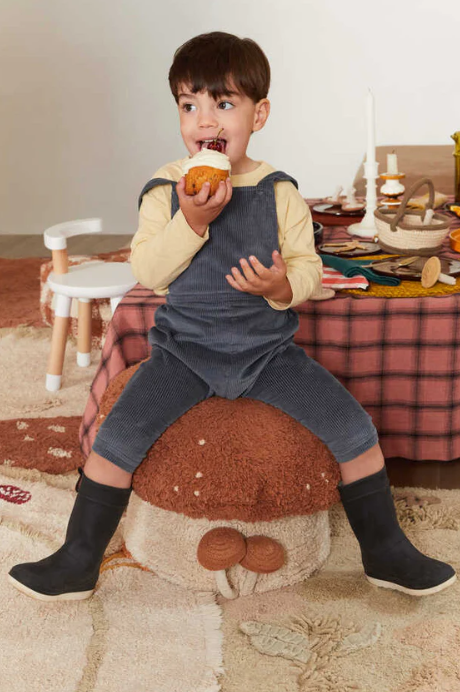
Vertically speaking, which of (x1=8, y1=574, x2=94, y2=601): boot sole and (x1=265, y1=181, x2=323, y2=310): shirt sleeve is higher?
(x1=265, y1=181, x2=323, y2=310): shirt sleeve

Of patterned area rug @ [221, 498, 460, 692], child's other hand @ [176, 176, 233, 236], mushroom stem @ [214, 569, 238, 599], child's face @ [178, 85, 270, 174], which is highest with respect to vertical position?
child's face @ [178, 85, 270, 174]

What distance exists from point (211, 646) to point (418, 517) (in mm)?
597

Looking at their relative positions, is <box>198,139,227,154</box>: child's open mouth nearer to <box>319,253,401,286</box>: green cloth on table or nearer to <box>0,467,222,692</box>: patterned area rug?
<box>319,253,401,286</box>: green cloth on table

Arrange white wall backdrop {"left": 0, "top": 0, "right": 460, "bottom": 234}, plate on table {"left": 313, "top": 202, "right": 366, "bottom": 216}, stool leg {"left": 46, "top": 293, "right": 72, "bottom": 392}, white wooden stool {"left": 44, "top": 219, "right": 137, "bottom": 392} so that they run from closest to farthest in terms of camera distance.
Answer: plate on table {"left": 313, "top": 202, "right": 366, "bottom": 216}, white wooden stool {"left": 44, "top": 219, "right": 137, "bottom": 392}, stool leg {"left": 46, "top": 293, "right": 72, "bottom": 392}, white wall backdrop {"left": 0, "top": 0, "right": 460, "bottom": 234}

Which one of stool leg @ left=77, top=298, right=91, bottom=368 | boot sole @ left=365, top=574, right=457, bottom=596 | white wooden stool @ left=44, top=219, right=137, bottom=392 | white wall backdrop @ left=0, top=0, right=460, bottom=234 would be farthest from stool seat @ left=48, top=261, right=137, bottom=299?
white wall backdrop @ left=0, top=0, right=460, bottom=234

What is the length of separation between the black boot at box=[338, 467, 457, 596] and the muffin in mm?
590

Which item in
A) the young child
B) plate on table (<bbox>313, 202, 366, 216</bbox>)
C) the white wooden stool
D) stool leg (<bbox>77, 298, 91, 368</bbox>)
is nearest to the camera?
the young child

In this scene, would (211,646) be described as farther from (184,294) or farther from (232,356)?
(184,294)

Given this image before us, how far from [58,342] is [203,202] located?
1.40 meters

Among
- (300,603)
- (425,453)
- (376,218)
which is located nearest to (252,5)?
(376,218)

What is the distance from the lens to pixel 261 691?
132 centimetres

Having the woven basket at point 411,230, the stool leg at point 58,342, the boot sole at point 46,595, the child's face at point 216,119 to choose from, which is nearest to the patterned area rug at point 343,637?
the boot sole at point 46,595

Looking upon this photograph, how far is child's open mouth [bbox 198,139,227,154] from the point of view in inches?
55.6

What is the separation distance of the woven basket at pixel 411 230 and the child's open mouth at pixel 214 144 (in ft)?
2.03
